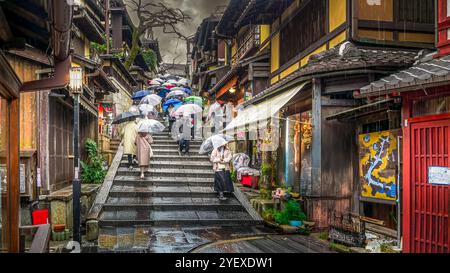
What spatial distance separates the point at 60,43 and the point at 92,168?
13309mm

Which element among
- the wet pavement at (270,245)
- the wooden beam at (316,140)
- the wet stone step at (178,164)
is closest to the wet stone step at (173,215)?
the wet pavement at (270,245)

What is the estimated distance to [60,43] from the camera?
5957 mm

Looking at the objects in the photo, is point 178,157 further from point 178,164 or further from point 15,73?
point 15,73

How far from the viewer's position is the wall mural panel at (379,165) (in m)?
10.6

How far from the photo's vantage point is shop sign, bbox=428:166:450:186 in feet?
26.5

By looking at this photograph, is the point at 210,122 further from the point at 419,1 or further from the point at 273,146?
the point at 419,1

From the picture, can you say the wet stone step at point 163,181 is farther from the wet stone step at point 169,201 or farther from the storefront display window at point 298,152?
the storefront display window at point 298,152

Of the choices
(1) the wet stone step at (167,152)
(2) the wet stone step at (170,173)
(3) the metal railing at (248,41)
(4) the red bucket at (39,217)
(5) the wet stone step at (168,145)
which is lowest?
(4) the red bucket at (39,217)

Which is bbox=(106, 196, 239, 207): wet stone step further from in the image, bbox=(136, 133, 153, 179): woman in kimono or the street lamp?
the street lamp

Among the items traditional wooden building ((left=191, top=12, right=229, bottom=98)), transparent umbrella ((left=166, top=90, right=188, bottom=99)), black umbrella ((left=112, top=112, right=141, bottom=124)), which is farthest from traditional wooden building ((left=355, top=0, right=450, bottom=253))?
transparent umbrella ((left=166, top=90, right=188, bottom=99))

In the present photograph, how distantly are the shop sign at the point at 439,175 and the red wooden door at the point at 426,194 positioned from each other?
86 mm
